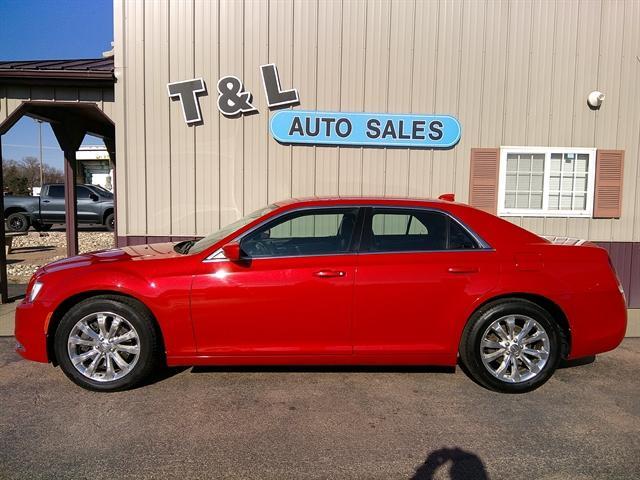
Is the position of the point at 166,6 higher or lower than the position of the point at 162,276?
higher

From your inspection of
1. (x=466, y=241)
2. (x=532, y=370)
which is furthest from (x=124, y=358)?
(x=532, y=370)

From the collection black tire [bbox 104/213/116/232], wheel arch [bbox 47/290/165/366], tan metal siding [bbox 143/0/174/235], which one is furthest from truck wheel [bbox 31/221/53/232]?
wheel arch [bbox 47/290/165/366]

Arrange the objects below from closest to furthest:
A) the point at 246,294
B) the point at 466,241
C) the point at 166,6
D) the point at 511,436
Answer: the point at 511,436 < the point at 246,294 < the point at 466,241 < the point at 166,6

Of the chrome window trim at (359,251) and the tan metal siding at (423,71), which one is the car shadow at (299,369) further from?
the tan metal siding at (423,71)

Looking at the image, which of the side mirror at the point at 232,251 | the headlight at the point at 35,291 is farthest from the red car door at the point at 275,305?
the headlight at the point at 35,291

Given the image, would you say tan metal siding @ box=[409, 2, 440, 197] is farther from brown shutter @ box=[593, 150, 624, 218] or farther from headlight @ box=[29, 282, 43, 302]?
headlight @ box=[29, 282, 43, 302]

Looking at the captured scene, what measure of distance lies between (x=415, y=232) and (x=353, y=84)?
3.39 meters

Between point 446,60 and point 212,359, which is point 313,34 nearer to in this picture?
point 446,60

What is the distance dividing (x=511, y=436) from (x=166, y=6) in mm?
6465

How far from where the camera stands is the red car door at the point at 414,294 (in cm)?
384

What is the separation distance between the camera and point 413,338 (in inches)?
153

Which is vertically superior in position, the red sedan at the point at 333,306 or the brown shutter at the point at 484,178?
the brown shutter at the point at 484,178

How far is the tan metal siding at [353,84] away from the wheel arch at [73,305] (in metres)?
3.02

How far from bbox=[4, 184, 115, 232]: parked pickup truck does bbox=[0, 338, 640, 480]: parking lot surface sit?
14.7 meters
